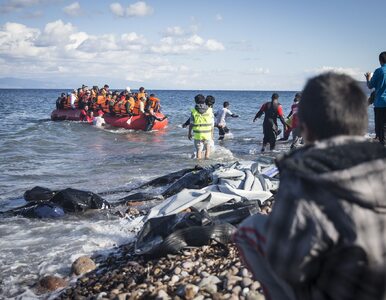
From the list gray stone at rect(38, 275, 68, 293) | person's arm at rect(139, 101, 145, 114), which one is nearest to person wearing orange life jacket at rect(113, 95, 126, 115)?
person's arm at rect(139, 101, 145, 114)

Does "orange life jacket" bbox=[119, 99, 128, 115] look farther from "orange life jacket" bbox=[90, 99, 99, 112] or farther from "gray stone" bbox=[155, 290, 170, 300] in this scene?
"gray stone" bbox=[155, 290, 170, 300]

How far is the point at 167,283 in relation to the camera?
3699 mm

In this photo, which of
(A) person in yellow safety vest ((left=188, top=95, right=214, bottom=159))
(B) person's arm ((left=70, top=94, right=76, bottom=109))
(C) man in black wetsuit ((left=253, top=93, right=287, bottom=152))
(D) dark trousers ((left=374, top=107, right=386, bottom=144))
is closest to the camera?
(D) dark trousers ((left=374, top=107, right=386, bottom=144))

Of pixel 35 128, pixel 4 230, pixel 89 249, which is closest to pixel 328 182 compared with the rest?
pixel 89 249

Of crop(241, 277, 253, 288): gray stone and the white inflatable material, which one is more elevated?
the white inflatable material

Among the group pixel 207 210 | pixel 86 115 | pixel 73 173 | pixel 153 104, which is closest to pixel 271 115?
pixel 73 173

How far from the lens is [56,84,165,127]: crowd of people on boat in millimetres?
20969

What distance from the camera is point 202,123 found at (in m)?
10.8

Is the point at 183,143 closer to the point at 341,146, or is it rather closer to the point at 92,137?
the point at 92,137

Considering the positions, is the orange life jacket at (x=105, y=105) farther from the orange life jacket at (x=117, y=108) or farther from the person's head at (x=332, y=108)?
the person's head at (x=332, y=108)

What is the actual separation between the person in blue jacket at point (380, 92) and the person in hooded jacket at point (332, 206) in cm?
670

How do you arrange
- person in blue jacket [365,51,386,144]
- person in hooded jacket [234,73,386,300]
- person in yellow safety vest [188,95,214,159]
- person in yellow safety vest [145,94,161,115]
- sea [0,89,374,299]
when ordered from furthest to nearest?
person in yellow safety vest [145,94,161,115] < person in yellow safety vest [188,95,214,159] < person in blue jacket [365,51,386,144] < sea [0,89,374,299] < person in hooded jacket [234,73,386,300]

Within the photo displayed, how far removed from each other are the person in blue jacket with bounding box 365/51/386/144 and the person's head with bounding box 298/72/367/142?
661 centimetres

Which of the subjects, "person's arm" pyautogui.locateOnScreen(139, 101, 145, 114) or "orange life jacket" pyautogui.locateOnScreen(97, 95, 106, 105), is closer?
"person's arm" pyautogui.locateOnScreen(139, 101, 145, 114)
